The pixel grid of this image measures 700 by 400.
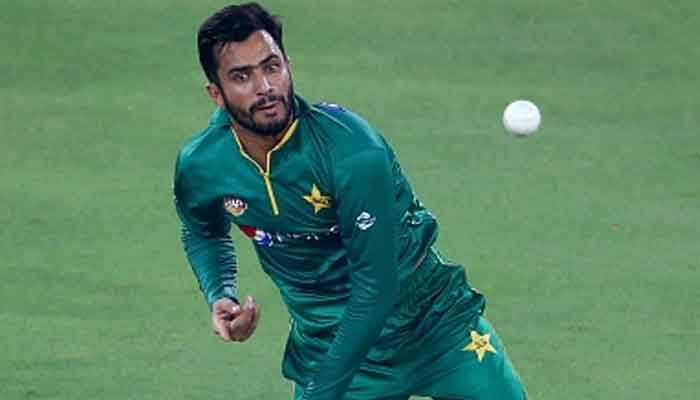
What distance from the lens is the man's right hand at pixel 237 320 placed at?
5492 millimetres

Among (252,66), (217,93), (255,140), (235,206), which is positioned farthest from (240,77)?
(235,206)

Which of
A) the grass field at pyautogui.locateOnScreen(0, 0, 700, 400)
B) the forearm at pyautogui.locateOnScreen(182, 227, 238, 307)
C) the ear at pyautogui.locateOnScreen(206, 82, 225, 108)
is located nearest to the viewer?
the ear at pyautogui.locateOnScreen(206, 82, 225, 108)

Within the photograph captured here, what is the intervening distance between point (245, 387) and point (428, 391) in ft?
8.63

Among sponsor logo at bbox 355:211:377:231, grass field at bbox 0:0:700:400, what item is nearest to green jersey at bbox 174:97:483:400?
sponsor logo at bbox 355:211:377:231

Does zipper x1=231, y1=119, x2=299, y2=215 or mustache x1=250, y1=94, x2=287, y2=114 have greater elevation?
mustache x1=250, y1=94, x2=287, y2=114

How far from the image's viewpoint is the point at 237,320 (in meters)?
5.53

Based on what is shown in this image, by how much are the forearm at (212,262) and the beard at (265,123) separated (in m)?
0.75

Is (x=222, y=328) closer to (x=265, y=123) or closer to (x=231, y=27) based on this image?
(x=265, y=123)

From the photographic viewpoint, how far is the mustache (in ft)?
17.3

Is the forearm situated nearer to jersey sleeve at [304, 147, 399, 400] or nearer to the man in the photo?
the man

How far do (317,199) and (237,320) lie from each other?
1.45 ft

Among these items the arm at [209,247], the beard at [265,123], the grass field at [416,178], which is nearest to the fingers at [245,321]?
the arm at [209,247]

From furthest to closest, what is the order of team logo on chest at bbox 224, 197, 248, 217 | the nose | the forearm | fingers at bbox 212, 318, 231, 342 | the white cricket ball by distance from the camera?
the white cricket ball → the forearm → team logo on chest at bbox 224, 197, 248, 217 → fingers at bbox 212, 318, 231, 342 → the nose

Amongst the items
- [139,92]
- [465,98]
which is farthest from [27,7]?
[465,98]
